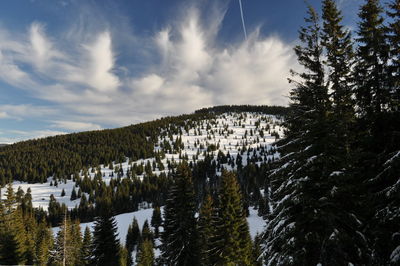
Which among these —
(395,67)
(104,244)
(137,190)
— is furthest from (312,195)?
(137,190)

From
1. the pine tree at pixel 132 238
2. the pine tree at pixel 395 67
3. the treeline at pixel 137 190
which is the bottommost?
the pine tree at pixel 132 238

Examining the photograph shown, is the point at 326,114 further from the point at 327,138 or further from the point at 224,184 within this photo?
the point at 224,184

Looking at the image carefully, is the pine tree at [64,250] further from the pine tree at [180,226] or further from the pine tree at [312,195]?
the pine tree at [312,195]

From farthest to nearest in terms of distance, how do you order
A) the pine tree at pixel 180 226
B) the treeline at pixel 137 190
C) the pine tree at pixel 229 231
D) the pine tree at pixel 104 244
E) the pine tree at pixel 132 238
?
the treeline at pixel 137 190 → the pine tree at pixel 132 238 → the pine tree at pixel 104 244 → the pine tree at pixel 229 231 → the pine tree at pixel 180 226

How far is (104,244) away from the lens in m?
29.5

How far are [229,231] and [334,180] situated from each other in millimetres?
18084

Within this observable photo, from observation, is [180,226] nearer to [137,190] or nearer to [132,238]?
[132,238]

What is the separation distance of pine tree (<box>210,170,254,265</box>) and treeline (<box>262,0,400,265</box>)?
13.0m

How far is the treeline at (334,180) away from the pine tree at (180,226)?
11640mm

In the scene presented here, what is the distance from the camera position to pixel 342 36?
16.3m

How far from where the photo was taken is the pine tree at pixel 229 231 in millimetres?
25703

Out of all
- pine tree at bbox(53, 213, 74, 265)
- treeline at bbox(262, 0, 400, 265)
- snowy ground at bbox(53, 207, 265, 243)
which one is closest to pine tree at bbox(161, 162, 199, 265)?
pine tree at bbox(53, 213, 74, 265)

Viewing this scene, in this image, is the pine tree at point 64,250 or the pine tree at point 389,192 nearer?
the pine tree at point 389,192

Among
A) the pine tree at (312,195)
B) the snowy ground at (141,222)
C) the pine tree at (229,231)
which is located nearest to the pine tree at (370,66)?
the pine tree at (312,195)
